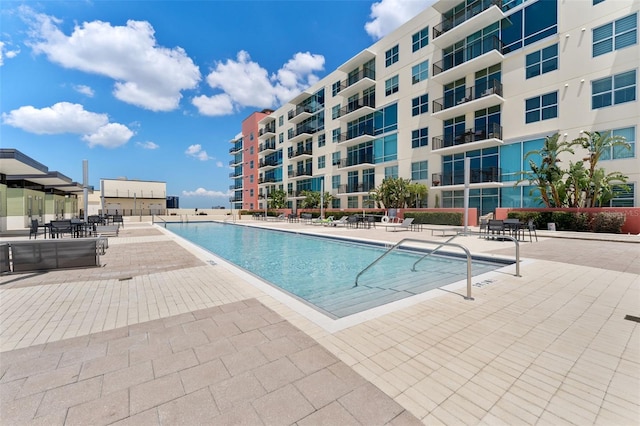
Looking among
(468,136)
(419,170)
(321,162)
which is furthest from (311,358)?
(321,162)

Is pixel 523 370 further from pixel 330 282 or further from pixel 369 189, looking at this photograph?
pixel 369 189

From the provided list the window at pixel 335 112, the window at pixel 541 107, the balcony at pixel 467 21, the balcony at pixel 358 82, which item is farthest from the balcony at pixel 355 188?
the window at pixel 541 107

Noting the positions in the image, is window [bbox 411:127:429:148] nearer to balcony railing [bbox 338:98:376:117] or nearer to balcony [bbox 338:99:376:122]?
balcony [bbox 338:99:376:122]

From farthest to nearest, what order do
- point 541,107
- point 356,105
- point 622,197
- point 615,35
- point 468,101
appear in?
1. point 356,105
2. point 468,101
3. point 541,107
4. point 615,35
5. point 622,197

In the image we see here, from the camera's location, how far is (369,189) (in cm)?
2962

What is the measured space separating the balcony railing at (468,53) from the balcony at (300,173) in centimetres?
2041

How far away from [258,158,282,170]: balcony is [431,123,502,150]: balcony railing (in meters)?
29.1

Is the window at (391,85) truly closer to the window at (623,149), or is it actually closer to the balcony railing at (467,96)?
the balcony railing at (467,96)

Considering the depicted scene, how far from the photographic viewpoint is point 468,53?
21.6 meters

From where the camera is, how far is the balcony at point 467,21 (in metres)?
19.6

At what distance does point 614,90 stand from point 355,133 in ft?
67.8

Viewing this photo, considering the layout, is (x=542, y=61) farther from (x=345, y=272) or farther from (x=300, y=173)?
(x=300, y=173)

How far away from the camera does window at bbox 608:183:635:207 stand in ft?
49.2

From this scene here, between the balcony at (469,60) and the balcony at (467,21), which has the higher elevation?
the balcony at (467,21)
